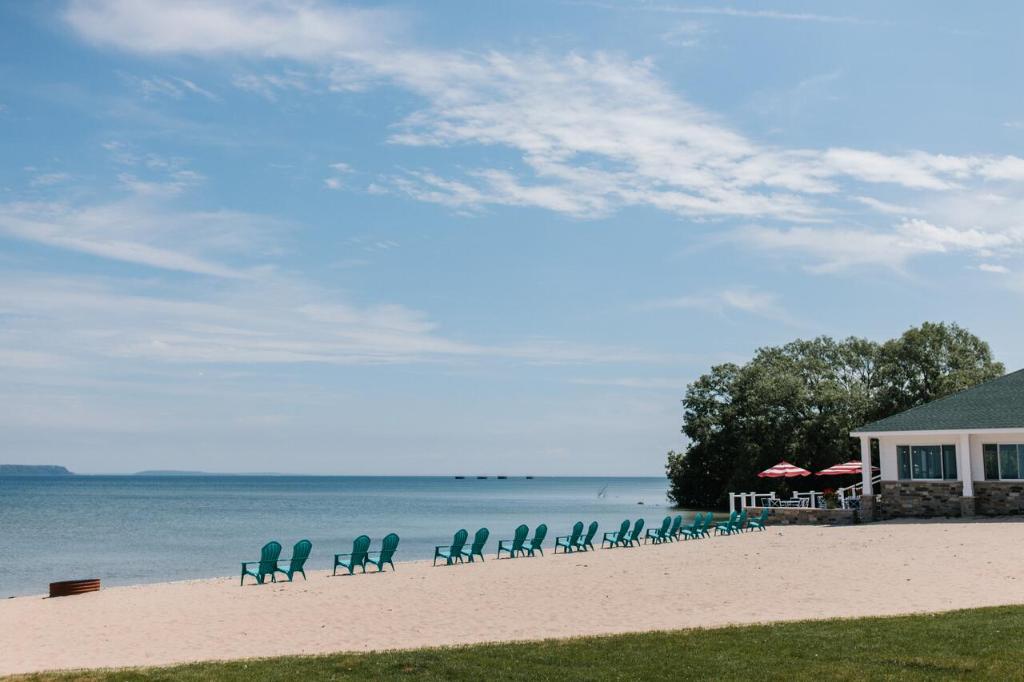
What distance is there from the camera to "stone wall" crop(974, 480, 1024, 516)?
91.1 feet

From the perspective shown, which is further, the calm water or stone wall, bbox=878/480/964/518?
the calm water

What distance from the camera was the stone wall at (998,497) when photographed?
91.1 feet

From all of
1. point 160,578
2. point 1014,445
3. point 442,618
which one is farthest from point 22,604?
point 1014,445

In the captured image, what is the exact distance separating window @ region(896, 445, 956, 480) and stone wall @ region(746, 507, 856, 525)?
2.12 metres

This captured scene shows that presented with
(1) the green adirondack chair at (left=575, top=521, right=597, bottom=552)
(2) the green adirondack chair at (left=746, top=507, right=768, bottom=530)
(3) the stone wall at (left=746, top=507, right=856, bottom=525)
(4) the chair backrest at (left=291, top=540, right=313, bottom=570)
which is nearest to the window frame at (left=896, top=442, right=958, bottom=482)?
(3) the stone wall at (left=746, top=507, right=856, bottom=525)

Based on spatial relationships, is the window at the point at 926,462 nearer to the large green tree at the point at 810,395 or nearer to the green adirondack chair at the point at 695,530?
the green adirondack chair at the point at 695,530

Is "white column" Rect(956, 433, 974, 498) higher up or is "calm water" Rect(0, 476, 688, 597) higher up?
"white column" Rect(956, 433, 974, 498)

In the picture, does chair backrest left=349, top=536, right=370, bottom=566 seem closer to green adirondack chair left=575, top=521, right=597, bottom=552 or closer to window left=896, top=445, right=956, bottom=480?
green adirondack chair left=575, top=521, right=597, bottom=552

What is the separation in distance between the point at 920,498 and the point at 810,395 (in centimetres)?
2811

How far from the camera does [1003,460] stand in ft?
92.7

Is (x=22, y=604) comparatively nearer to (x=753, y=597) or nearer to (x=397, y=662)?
(x=397, y=662)

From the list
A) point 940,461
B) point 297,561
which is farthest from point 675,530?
point 297,561

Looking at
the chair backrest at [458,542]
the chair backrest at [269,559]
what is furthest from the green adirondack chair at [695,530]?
the chair backrest at [269,559]

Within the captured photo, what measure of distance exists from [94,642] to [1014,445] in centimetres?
2518
